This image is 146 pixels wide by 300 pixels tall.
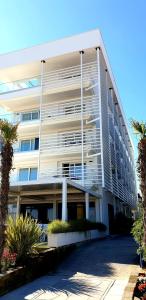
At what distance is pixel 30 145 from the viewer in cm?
2936

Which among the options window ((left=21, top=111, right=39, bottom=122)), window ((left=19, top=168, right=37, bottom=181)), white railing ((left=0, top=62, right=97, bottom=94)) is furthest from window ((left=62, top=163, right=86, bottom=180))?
white railing ((left=0, top=62, right=97, bottom=94))

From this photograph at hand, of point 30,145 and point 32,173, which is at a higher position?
point 30,145

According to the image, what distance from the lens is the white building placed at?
974 inches

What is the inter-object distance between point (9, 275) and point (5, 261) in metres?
0.80

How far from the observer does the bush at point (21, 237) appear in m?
9.84

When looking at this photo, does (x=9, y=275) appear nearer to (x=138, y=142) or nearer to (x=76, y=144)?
(x=138, y=142)

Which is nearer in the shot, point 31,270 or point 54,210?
point 31,270

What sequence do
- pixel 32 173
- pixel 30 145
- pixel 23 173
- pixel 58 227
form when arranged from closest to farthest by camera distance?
1. pixel 58 227
2. pixel 32 173
3. pixel 23 173
4. pixel 30 145

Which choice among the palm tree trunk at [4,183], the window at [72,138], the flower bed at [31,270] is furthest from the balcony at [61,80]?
the palm tree trunk at [4,183]

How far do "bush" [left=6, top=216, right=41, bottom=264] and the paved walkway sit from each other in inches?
40.6

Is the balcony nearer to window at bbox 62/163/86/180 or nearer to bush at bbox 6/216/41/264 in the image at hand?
window at bbox 62/163/86/180

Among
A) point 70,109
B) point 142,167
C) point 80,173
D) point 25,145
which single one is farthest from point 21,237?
point 25,145

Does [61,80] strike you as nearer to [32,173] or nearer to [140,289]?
[32,173]

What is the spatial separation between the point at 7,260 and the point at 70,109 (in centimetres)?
1990
